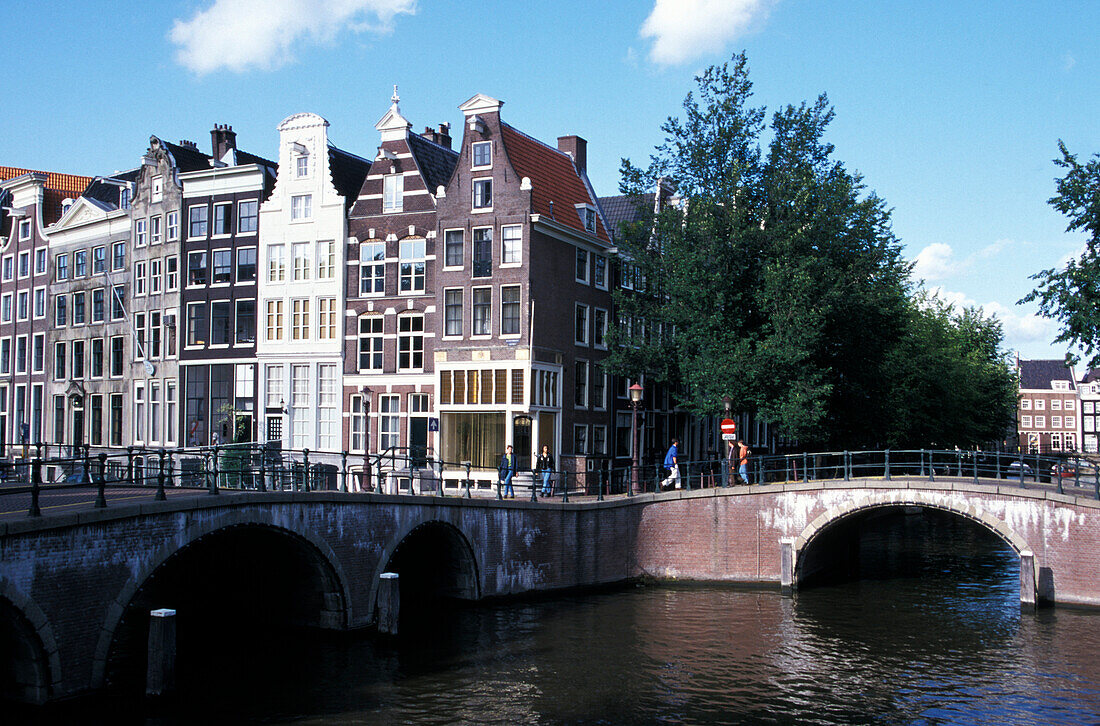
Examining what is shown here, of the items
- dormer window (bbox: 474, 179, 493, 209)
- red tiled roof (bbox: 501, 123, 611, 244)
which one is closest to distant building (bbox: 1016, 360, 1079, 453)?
red tiled roof (bbox: 501, 123, 611, 244)

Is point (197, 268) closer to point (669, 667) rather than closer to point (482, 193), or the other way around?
point (482, 193)

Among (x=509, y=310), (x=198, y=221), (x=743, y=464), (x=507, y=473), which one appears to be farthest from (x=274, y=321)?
(x=743, y=464)

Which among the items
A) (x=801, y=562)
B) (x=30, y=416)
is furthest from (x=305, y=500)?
(x=30, y=416)

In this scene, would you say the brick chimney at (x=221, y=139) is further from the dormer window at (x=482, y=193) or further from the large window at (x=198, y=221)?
the dormer window at (x=482, y=193)

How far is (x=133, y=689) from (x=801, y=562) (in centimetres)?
1931

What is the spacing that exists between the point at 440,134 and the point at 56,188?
1048 inches

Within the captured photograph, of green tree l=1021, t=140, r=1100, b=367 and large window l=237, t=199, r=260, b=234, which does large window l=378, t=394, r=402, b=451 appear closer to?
large window l=237, t=199, r=260, b=234

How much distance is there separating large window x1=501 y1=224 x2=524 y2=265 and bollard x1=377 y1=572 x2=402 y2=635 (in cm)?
1611

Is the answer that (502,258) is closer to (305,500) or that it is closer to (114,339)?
(305,500)

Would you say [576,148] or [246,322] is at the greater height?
[576,148]

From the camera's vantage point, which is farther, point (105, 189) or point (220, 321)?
point (105, 189)

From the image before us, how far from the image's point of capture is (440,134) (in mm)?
46781

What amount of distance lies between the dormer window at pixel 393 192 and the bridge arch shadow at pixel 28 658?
84.1ft

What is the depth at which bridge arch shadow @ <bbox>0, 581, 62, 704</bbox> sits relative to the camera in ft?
53.2
